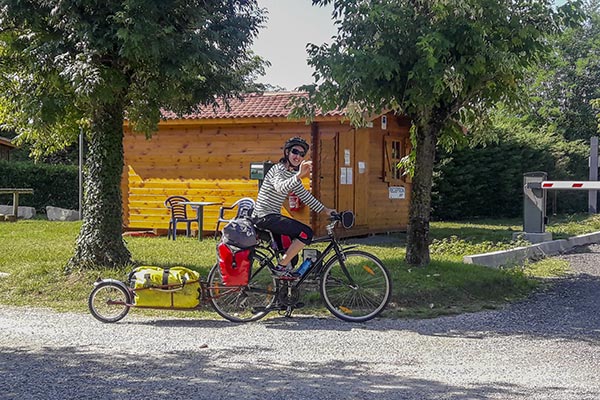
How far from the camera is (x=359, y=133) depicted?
16.4 m

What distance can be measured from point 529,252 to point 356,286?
21.0 ft

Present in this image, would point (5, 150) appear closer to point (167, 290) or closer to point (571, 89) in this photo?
Answer: point (571, 89)

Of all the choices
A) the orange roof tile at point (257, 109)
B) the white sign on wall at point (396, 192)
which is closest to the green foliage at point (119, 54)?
the orange roof tile at point (257, 109)

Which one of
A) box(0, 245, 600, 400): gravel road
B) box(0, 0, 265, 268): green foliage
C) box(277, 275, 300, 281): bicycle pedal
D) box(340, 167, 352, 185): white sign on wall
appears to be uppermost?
box(0, 0, 265, 268): green foliage

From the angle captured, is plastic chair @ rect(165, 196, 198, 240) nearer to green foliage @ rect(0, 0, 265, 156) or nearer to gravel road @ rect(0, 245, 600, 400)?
green foliage @ rect(0, 0, 265, 156)

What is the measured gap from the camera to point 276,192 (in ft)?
25.9

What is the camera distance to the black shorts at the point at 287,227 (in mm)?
7754

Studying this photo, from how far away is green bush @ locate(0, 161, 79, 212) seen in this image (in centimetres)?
2553

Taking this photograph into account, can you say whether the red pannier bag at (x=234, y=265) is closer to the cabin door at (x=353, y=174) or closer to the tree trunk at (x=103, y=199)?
the tree trunk at (x=103, y=199)

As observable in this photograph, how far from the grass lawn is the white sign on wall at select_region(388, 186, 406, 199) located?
3001 millimetres

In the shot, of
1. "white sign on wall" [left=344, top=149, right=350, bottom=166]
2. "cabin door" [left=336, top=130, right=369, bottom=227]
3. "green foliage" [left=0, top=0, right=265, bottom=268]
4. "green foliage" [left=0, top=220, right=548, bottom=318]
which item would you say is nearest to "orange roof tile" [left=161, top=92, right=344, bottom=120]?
"cabin door" [left=336, top=130, right=369, bottom=227]

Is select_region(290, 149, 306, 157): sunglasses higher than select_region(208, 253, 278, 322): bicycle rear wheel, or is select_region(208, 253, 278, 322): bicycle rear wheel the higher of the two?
select_region(290, 149, 306, 157): sunglasses

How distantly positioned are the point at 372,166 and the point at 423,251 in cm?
702

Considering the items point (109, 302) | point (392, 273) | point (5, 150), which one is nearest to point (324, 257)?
point (392, 273)
